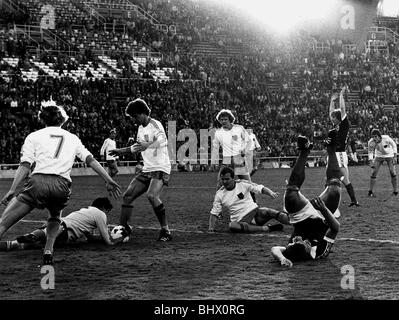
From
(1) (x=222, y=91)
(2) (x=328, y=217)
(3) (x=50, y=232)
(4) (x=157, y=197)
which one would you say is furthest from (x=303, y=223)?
(1) (x=222, y=91)

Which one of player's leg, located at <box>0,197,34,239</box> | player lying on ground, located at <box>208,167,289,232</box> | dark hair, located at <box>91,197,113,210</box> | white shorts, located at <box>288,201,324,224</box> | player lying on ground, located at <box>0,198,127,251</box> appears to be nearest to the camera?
player's leg, located at <box>0,197,34,239</box>

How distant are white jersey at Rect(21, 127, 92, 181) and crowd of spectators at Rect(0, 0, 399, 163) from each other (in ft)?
62.3

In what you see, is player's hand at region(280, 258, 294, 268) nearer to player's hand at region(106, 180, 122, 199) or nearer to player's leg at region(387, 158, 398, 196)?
player's hand at region(106, 180, 122, 199)

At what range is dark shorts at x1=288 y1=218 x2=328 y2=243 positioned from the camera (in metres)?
7.23

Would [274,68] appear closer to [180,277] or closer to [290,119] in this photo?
[290,119]

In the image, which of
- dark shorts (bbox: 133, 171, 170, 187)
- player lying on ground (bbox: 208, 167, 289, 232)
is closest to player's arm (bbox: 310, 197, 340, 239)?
player lying on ground (bbox: 208, 167, 289, 232)

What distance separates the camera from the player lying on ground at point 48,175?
675 centimetres

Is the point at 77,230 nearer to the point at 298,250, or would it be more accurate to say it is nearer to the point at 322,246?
the point at 298,250

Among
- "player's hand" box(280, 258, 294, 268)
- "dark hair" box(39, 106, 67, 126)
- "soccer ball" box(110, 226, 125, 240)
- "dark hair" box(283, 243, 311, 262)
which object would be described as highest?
"dark hair" box(39, 106, 67, 126)

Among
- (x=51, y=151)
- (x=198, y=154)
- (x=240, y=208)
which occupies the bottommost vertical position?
(x=198, y=154)

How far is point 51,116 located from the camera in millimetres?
6961

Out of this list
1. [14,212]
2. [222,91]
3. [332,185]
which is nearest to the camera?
[14,212]

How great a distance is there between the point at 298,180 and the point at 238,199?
2.97 metres
